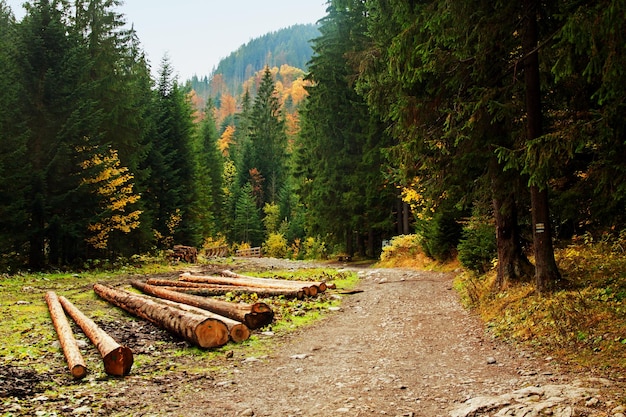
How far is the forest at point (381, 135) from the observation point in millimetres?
7520

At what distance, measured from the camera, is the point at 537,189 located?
26.0 feet

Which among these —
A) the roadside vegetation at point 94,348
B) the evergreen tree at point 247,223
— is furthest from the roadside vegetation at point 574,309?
the evergreen tree at point 247,223

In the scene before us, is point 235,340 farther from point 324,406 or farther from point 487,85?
point 487,85

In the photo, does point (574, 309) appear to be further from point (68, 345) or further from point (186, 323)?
point (68, 345)

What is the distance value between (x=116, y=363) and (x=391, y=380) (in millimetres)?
4032

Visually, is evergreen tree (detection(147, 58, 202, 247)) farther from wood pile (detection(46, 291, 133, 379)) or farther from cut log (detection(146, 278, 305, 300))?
wood pile (detection(46, 291, 133, 379))

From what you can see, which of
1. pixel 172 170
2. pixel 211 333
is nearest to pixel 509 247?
pixel 211 333

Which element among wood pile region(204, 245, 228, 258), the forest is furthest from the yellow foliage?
wood pile region(204, 245, 228, 258)

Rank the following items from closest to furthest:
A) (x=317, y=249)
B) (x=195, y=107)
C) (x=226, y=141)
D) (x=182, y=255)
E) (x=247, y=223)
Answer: (x=182, y=255)
(x=317, y=249)
(x=247, y=223)
(x=226, y=141)
(x=195, y=107)

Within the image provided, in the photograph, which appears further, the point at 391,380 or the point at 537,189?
the point at 537,189

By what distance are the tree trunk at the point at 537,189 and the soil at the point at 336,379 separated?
1.64 meters

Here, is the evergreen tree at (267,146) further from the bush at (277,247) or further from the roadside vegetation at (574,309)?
the roadside vegetation at (574,309)

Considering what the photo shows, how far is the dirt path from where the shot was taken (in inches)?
174

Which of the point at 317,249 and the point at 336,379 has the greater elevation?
the point at 336,379
